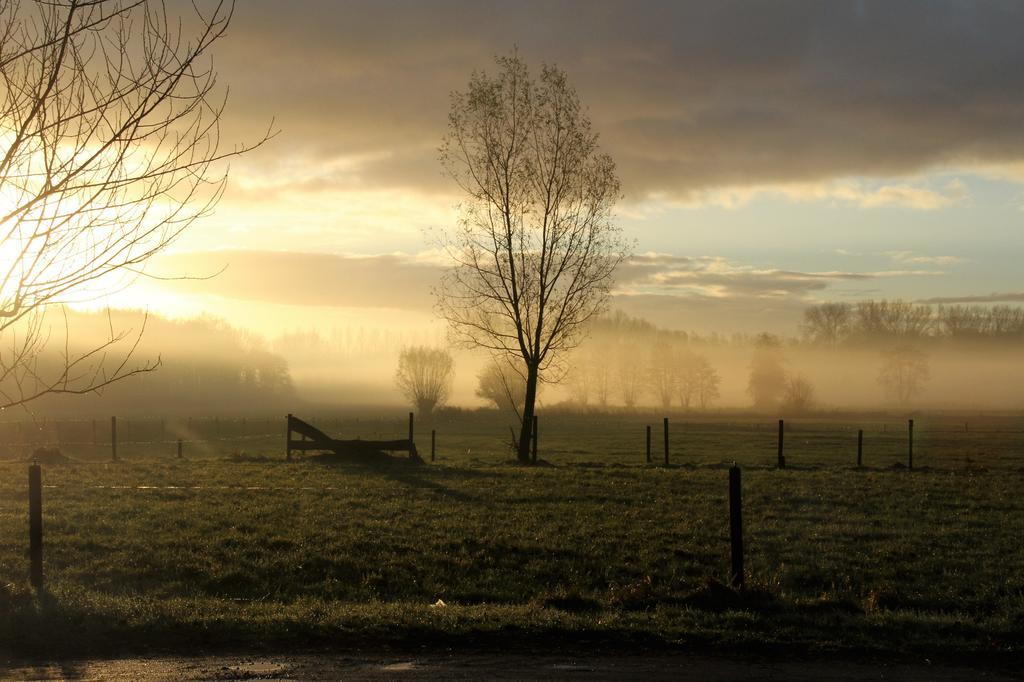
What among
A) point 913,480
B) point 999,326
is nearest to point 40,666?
point 913,480

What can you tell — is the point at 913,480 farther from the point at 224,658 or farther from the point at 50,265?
the point at 50,265

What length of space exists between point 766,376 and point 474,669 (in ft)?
431

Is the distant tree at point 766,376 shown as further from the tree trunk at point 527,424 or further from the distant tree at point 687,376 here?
the tree trunk at point 527,424

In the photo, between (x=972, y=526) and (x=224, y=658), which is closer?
(x=224, y=658)

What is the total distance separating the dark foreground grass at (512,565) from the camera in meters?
8.61

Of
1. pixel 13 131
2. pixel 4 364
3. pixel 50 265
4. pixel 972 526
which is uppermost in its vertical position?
pixel 13 131

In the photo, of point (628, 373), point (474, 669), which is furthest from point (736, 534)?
point (628, 373)

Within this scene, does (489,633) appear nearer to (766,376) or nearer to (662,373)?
(766,376)

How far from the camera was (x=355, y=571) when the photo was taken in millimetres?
12719

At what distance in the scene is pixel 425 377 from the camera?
4437 inches

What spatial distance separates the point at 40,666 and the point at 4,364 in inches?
103

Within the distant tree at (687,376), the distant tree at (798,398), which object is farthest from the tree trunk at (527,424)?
the distant tree at (687,376)

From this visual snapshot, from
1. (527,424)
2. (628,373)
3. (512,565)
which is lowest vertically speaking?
(512,565)

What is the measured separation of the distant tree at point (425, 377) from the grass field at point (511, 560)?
8191 cm
